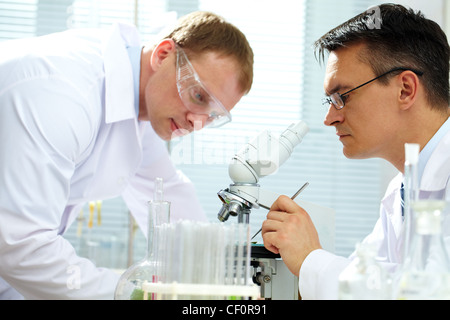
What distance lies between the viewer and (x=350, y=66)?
4.97ft

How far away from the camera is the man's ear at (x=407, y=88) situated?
4.77ft

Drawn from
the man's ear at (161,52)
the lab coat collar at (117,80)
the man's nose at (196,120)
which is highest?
the man's ear at (161,52)

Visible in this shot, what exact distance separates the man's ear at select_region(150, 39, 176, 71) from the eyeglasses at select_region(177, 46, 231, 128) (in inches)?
3.0

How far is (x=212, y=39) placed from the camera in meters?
1.68

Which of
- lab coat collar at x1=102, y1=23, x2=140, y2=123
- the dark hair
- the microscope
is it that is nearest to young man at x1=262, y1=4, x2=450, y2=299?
the dark hair

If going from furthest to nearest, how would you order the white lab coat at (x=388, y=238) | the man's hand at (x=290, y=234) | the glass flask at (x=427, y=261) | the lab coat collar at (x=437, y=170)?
the lab coat collar at (x=437, y=170), the man's hand at (x=290, y=234), the white lab coat at (x=388, y=238), the glass flask at (x=427, y=261)

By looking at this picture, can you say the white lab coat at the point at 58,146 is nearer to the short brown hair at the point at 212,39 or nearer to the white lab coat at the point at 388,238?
the short brown hair at the point at 212,39

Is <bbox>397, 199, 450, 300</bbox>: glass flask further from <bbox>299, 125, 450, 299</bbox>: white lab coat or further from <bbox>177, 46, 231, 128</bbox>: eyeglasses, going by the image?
<bbox>177, 46, 231, 128</bbox>: eyeglasses

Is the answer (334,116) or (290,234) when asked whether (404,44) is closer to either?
(334,116)

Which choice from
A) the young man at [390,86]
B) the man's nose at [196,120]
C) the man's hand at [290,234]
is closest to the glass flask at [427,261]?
the man's hand at [290,234]

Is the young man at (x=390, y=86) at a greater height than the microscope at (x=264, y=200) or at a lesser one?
greater

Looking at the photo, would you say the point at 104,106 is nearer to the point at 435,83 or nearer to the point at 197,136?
the point at 197,136

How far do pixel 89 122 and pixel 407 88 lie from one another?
38.4 inches

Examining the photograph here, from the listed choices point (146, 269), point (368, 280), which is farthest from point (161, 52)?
point (368, 280)
